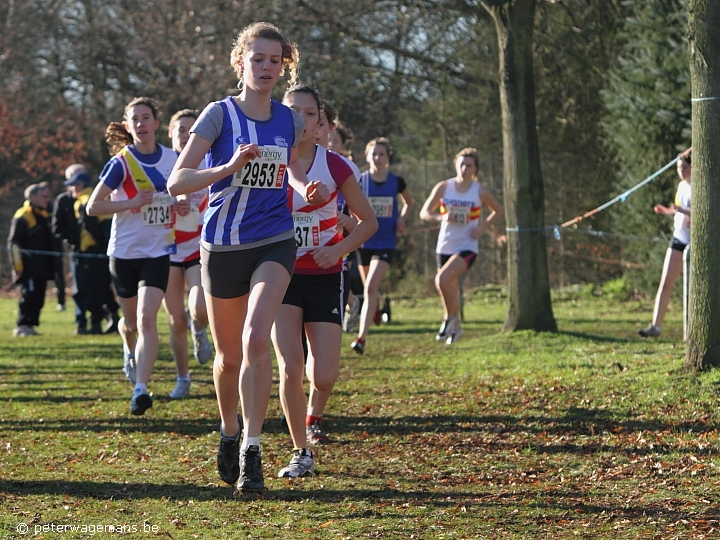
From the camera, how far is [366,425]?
25.5 ft

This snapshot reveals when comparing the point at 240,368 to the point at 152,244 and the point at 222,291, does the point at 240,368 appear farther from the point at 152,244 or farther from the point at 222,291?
the point at 152,244

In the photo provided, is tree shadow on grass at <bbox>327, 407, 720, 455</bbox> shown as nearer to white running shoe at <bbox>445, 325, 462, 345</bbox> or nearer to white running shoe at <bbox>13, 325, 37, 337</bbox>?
white running shoe at <bbox>445, 325, 462, 345</bbox>

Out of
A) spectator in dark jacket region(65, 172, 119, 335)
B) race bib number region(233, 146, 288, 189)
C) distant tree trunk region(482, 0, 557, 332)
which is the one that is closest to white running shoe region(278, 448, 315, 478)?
race bib number region(233, 146, 288, 189)

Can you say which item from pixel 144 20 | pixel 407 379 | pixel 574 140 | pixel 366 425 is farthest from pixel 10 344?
pixel 144 20

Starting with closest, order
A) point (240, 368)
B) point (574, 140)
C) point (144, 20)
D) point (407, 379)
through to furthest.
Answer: point (240, 368) → point (407, 379) → point (574, 140) → point (144, 20)

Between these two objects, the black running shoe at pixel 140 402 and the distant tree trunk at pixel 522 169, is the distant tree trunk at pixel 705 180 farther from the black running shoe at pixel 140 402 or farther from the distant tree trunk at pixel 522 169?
the distant tree trunk at pixel 522 169

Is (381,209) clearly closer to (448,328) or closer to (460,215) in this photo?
(460,215)

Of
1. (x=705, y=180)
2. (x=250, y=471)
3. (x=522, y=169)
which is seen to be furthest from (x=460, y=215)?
(x=250, y=471)

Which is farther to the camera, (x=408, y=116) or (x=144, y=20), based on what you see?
(x=144, y=20)

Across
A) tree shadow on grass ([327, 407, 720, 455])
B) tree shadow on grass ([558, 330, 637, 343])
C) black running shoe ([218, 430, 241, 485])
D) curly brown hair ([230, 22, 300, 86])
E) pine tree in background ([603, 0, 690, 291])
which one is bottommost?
tree shadow on grass ([327, 407, 720, 455])

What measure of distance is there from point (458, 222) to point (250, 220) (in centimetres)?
730

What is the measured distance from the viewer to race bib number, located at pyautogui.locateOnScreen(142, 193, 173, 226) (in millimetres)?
8383

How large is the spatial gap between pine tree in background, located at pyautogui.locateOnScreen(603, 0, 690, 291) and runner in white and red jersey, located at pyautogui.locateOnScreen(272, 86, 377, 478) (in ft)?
32.1

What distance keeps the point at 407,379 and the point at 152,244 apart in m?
2.73
